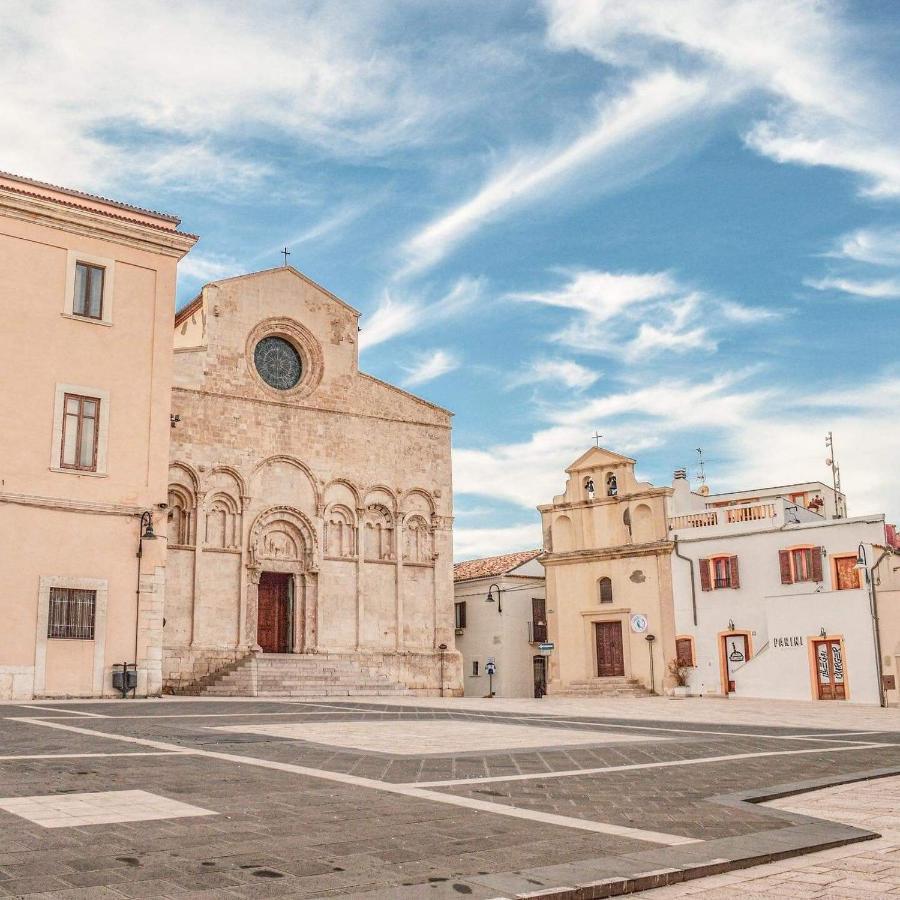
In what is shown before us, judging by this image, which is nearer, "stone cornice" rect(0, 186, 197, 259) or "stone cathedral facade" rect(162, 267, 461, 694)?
"stone cornice" rect(0, 186, 197, 259)

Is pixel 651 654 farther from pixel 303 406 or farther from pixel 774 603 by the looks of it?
pixel 303 406

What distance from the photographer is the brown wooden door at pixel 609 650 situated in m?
36.5

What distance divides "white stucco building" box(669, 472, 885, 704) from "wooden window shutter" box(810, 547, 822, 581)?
0.10ft

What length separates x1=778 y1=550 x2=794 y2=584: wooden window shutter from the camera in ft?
108

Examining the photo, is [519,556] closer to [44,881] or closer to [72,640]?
[72,640]

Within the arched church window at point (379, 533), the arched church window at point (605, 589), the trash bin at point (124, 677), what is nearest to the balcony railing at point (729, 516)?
the arched church window at point (605, 589)

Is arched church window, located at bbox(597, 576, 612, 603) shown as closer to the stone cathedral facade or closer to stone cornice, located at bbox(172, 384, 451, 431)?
the stone cathedral facade

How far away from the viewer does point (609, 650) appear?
121 ft

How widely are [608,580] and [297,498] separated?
12.2 meters

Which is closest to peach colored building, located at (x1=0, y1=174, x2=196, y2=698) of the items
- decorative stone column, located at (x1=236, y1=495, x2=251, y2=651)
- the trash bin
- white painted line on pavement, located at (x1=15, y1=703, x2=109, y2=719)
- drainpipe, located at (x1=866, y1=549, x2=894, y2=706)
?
the trash bin

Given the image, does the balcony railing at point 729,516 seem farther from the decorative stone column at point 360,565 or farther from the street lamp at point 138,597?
the street lamp at point 138,597

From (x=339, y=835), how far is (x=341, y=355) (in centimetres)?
2936

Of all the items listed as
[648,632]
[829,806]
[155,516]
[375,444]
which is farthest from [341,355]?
[829,806]

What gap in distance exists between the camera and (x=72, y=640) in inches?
886
